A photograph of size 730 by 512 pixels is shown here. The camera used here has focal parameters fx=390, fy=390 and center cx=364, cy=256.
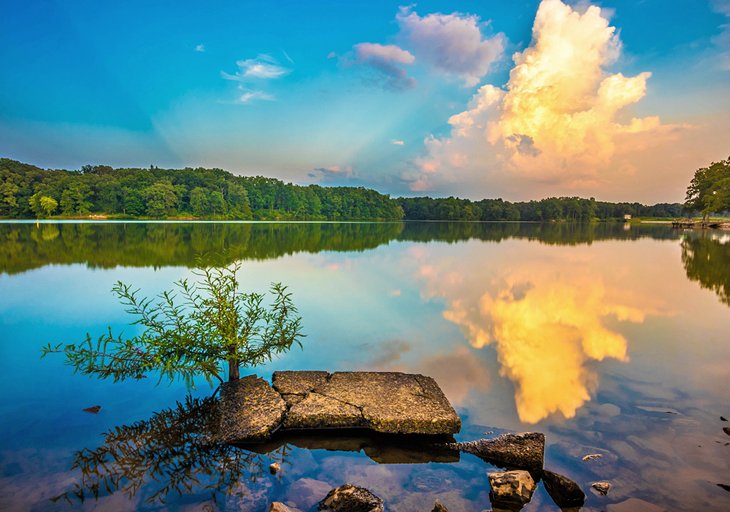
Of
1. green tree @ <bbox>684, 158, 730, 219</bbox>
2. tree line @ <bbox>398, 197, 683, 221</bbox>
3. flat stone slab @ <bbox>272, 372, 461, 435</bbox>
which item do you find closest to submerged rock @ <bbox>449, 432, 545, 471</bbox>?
flat stone slab @ <bbox>272, 372, 461, 435</bbox>

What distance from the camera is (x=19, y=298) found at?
1323 cm

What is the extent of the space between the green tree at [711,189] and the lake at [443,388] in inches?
3239

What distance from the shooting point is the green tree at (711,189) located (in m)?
75.9

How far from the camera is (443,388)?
7133mm

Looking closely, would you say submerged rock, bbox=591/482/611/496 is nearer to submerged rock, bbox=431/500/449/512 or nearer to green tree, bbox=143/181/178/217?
submerged rock, bbox=431/500/449/512

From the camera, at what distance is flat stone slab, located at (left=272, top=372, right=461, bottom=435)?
17.9ft

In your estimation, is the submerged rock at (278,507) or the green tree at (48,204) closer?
the submerged rock at (278,507)

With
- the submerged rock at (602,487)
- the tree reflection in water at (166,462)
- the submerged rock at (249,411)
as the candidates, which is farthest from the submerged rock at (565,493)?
the submerged rock at (249,411)

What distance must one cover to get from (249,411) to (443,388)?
3445mm

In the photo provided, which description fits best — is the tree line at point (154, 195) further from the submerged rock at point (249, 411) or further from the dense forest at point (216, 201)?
the submerged rock at point (249, 411)

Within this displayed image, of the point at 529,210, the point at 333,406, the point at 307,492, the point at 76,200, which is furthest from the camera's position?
the point at 529,210

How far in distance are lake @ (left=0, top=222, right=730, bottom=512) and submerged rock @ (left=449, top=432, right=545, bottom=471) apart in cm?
17

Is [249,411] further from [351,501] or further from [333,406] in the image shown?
[351,501]

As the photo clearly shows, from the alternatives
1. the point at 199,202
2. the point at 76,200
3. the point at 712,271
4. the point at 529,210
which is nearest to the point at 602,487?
the point at 712,271
